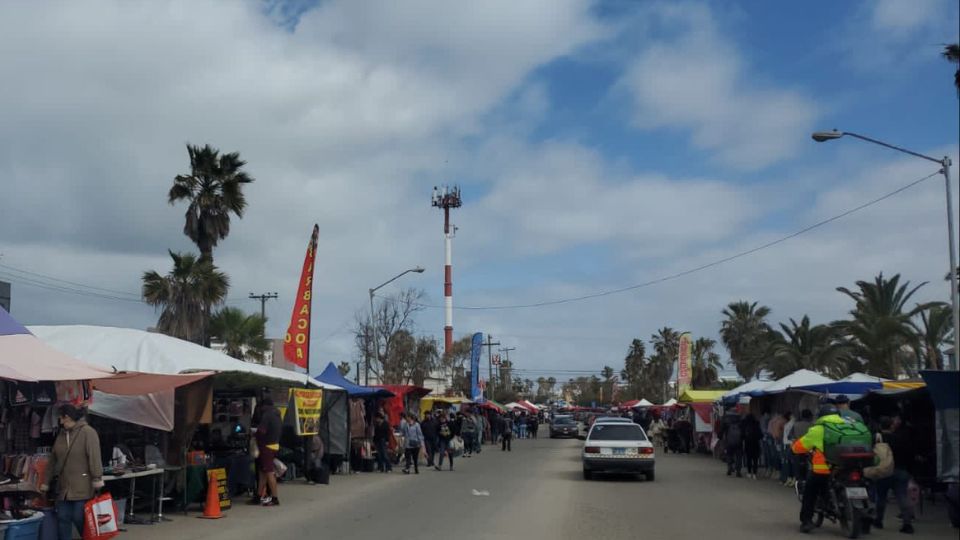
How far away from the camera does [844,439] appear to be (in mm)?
12000

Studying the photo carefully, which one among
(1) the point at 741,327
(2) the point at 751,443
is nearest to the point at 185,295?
(2) the point at 751,443

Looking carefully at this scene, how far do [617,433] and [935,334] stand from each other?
58.4 ft

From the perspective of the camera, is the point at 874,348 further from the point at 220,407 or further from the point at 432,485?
the point at 220,407

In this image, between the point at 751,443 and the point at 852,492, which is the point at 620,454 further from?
the point at 852,492

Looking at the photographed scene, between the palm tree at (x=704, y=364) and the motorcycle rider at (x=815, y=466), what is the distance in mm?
72283

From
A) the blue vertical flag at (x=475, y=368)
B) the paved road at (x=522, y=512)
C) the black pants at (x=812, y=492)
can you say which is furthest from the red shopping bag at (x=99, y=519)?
the blue vertical flag at (x=475, y=368)

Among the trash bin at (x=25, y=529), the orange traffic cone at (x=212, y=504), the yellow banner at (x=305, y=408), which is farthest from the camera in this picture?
the yellow banner at (x=305, y=408)

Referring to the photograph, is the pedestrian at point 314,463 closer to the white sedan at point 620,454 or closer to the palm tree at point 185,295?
the white sedan at point 620,454

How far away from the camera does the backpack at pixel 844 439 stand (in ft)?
39.1

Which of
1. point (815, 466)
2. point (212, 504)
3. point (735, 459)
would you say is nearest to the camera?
point (815, 466)

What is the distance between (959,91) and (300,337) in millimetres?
19437

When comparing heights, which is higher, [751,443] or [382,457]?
[751,443]

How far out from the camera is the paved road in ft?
41.9

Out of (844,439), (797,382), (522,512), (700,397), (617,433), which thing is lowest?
(522,512)
